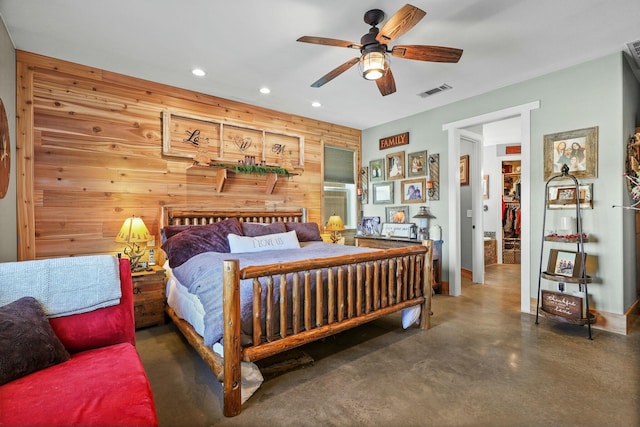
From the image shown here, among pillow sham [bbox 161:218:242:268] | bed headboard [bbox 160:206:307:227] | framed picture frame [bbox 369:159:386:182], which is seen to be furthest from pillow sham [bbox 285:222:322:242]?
framed picture frame [bbox 369:159:386:182]

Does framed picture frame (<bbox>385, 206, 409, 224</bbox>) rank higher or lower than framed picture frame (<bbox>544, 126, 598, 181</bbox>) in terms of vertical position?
lower

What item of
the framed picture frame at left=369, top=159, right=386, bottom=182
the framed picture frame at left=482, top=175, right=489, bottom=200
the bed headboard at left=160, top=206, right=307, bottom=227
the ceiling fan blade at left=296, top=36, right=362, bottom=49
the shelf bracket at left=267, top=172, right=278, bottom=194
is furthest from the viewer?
the framed picture frame at left=482, top=175, right=489, bottom=200

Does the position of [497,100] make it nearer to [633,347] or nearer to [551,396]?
[633,347]

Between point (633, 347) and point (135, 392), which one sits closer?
point (135, 392)

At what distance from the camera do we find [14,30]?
2555mm

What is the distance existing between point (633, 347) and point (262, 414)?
3.11 meters

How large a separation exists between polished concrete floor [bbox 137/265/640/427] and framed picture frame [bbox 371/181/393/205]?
2438mm

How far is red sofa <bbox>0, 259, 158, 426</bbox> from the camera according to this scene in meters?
1.09

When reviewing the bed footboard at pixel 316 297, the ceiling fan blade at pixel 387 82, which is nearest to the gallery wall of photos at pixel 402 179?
the bed footboard at pixel 316 297

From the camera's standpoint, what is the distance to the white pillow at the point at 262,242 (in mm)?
3316

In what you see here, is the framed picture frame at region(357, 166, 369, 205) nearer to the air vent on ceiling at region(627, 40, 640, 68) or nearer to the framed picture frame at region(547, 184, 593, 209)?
the framed picture frame at region(547, 184, 593, 209)

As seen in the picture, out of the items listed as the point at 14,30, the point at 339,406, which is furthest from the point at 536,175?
the point at 14,30

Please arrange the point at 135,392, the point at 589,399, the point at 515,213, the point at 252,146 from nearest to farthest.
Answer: the point at 135,392 < the point at 589,399 < the point at 252,146 < the point at 515,213

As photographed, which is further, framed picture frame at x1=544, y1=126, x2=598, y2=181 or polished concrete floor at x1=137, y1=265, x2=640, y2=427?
framed picture frame at x1=544, y1=126, x2=598, y2=181
